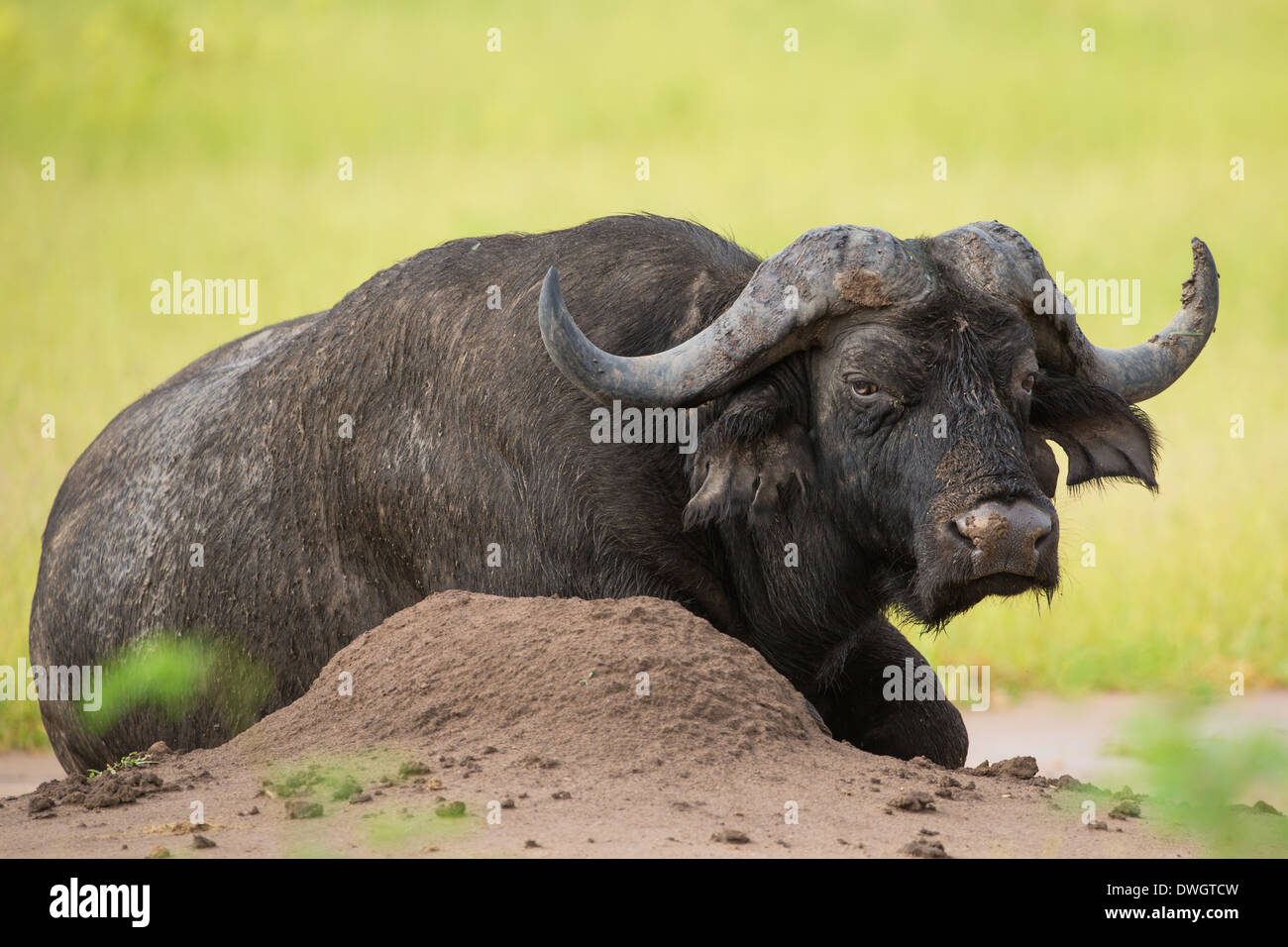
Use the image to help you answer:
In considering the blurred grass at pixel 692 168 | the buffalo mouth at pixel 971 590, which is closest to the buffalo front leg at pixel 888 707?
the buffalo mouth at pixel 971 590

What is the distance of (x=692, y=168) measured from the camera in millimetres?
27625

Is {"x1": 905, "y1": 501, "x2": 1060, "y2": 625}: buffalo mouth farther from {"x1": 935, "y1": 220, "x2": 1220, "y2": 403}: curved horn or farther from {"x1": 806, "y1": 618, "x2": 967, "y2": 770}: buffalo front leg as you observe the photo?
{"x1": 806, "y1": 618, "x2": 967, "y2": 770}: buffalo front leg

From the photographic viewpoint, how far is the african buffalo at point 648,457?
673 cm

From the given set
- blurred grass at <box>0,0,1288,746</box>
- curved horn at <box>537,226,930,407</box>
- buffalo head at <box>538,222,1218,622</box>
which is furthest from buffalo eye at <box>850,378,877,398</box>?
blurred grass at <box>0,0,1288,746</box>

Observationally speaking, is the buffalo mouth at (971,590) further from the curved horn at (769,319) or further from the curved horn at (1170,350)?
the curved horn at (1170,350)

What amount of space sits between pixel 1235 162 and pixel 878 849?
21.1m

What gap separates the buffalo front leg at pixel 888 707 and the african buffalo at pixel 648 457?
14 millimetres

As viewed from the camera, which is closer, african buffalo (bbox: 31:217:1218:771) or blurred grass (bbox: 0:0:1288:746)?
african buffalo (bbox: 31:217:1218:771)

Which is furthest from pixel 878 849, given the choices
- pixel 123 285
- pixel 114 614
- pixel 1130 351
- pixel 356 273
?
pixel 123 285

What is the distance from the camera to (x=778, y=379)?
7043 millimetres

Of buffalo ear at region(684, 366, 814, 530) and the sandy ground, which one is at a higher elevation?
buffalo ear at region(684, 366, 814, 530)

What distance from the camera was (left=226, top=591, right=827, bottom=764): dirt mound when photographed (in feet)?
19.5

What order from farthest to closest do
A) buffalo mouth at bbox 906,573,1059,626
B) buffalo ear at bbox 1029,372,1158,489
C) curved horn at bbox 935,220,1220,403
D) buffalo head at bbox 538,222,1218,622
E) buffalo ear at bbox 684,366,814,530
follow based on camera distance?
buffalo ear at bbox 1029,372,1158,489 < curved horn at bbox 935,220,1220,403 < buffalo ear at bbox 684,366,814,530 < buffalo head at bbox 538,222,1218,622 < buffalo mouth at bbox 906,573,1059,626

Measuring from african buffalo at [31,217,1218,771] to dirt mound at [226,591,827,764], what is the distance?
0.66m
